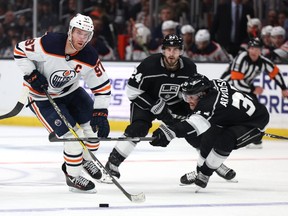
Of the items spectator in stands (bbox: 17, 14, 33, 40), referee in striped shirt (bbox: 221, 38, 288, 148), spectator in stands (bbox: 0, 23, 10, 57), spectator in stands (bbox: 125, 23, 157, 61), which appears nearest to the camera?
referee in striped shirt (bbox: 221, 38, 288, 148)

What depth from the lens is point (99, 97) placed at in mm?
6793

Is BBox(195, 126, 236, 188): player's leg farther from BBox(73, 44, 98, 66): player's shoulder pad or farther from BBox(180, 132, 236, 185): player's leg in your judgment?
BBox(73, 44, 98, 66): player's shoulder pad

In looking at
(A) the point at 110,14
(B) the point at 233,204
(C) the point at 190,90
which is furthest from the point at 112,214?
(A) the point at 110,14

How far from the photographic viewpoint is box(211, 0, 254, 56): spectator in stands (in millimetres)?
12070

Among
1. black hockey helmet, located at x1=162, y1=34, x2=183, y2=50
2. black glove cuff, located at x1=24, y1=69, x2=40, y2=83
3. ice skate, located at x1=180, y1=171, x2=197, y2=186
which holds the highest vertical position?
black hockey helmet, located at x1=162, y1=34, x2=183, y2=50

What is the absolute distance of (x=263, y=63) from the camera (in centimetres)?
1063

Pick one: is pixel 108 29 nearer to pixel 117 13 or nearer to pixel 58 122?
pixel 117 13

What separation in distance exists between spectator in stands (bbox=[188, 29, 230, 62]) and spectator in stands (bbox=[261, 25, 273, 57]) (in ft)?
1.58

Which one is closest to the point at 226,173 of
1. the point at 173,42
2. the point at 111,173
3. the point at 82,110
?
the point at 111,173

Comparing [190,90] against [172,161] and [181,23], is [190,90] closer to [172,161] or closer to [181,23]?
[172,161]

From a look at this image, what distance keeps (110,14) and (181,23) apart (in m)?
1.32

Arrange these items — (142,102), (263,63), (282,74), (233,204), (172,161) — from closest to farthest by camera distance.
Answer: (233,204) → (142,102) → (172,161) → (263,63) → (282,74)

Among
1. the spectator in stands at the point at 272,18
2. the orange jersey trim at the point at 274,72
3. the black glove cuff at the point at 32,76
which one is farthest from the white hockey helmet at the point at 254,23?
the black glove cuff at the point at 32,76

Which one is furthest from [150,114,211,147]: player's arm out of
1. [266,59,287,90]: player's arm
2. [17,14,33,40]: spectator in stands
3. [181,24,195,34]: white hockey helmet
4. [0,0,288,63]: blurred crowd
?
[17,14,33,40]: spectator in stands
